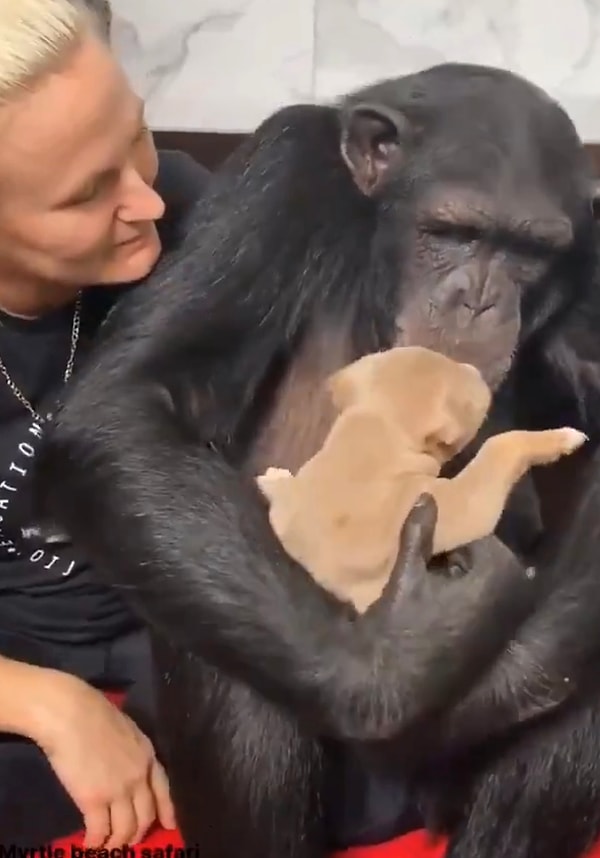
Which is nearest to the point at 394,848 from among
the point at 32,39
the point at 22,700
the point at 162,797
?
the point at 162,797

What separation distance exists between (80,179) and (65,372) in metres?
0.21

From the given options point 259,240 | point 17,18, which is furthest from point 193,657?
point 17,18

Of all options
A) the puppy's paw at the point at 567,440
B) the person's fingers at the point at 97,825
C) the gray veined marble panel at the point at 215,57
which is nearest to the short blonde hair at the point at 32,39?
the puppy's paw at the point at 567,440

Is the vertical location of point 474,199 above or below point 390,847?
above

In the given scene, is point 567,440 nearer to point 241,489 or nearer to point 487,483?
point 487,483

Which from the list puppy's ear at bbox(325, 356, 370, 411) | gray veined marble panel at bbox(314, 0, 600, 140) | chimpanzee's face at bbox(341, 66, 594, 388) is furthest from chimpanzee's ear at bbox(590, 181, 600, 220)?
gray veined marble panel at bbox(314, 0, 600, 140)

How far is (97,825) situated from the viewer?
0.84 meters

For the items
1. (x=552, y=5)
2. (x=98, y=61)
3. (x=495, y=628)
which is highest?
(x=98, y=61)

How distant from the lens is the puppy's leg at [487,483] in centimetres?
59

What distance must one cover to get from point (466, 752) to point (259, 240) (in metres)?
0.32

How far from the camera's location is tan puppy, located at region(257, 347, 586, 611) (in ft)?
1.95

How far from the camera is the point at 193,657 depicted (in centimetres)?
73

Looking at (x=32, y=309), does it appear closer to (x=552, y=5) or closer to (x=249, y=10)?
(x=249, y=10)

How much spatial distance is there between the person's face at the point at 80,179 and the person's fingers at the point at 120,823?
0.34m
